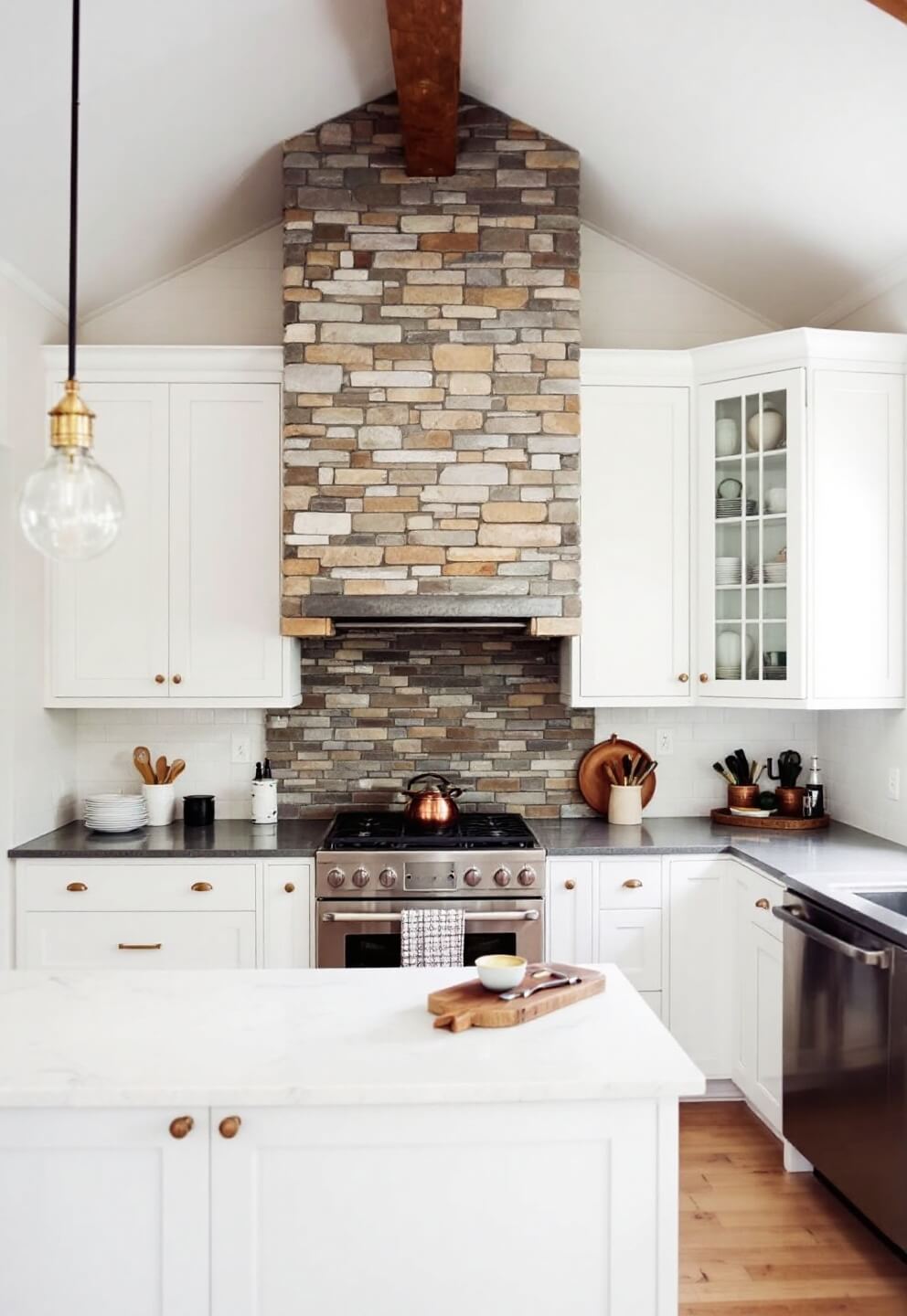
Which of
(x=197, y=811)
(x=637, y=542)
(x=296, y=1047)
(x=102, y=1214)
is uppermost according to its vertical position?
(x=637, y=542)

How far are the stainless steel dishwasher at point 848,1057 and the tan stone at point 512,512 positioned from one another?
160 cm

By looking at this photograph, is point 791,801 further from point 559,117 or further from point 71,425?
point 71,425

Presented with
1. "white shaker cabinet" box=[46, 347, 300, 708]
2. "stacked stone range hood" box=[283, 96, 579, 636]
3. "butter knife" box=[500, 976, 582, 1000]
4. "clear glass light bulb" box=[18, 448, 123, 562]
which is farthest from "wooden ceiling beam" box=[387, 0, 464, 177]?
"butter knife" box=[500, 976, 582, 1000]

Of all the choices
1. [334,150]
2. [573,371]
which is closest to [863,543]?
[573,371]

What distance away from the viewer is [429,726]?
4434 millimetres

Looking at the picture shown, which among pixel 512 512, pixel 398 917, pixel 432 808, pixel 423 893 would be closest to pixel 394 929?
pixel 398 917

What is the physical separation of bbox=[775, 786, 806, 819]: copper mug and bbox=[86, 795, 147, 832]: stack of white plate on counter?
2.58 meters

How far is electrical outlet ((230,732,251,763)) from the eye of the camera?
4422mm

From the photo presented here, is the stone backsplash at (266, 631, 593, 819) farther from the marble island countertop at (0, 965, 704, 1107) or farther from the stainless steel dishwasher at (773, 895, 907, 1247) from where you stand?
the marble island countertop at (0, 965, 704, 1107)

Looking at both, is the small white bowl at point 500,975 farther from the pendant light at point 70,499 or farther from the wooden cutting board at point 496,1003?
the pendant light at point 70,499

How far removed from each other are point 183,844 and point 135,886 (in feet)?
0.73

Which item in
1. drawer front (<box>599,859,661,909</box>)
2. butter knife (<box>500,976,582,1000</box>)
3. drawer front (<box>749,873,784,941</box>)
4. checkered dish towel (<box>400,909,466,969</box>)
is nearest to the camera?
butter knife (<box>500,976,582,1000</box>)

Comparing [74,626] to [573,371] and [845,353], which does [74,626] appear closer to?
[573,371]

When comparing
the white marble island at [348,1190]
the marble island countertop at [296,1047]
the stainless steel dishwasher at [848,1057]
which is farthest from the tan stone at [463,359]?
the white marble island at [348,1190]
